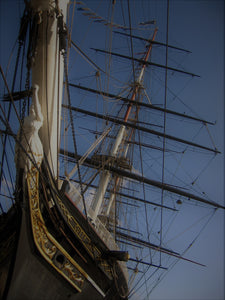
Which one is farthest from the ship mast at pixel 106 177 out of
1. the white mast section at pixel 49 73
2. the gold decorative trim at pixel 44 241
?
the white mast section at pixel 49 73

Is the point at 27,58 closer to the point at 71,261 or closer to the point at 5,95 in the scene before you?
the point at 5,95

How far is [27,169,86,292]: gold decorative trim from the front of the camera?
3635 mm

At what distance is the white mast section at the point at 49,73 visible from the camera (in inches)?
174

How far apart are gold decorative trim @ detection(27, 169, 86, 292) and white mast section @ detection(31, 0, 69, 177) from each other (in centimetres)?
65

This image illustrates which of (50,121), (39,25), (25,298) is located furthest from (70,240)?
(39,25)

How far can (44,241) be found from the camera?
369 cm

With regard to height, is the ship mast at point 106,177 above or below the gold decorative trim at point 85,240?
above

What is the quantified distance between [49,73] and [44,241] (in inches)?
96.2

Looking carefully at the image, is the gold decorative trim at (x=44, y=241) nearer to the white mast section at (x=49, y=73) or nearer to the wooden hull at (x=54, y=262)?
the wooden hull at (x=54, y=262)

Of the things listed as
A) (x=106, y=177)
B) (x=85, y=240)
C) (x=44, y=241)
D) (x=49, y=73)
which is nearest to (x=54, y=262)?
(x=44, y=241)

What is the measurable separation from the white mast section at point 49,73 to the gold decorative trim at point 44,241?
648 millimetres

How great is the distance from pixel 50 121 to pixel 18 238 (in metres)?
1.78

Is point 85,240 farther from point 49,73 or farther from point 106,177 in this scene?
point 106,177

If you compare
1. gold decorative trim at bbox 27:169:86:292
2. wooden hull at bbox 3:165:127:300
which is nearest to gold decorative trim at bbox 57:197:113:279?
wooden hull at bbox 3:165:127:300
